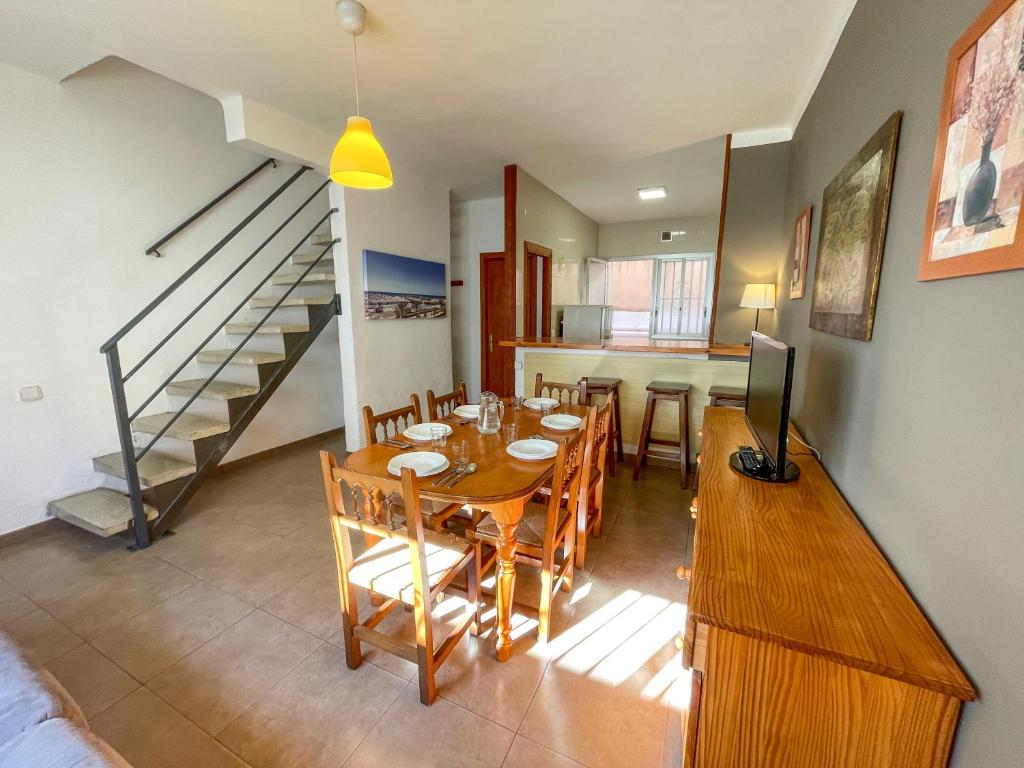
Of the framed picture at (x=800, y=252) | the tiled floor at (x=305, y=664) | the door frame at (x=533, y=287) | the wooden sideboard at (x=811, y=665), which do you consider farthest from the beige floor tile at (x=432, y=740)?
the door frame at (x=533, y=287)

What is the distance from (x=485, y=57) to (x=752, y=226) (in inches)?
101

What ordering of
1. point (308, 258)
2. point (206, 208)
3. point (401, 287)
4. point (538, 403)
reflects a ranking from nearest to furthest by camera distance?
point (538, 403) < point (206, 208) < point (308, 258) < point (401, 287)

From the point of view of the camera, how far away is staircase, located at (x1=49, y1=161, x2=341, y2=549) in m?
2.41

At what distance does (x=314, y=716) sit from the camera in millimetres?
1441

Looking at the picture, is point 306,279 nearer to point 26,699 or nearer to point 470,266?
point 470,266

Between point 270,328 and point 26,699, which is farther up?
point 270,328

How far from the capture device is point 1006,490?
67 centimetres

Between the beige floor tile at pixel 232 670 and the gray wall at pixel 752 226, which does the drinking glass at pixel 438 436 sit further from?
the gray wall at pixel 752 226

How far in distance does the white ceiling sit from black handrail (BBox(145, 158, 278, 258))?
759 millimetres

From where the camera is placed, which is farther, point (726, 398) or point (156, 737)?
point (726, 398)

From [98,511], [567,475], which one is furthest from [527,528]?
[98,511]

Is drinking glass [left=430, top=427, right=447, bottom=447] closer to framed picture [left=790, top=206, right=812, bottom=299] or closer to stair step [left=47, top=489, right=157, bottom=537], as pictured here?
stair step [left=47, top=489, right=157, bottom=537]

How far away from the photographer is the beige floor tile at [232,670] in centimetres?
148

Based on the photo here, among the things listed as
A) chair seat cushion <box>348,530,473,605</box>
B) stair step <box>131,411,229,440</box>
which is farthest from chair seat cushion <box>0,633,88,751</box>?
stair step <box>131,411,229,440</box>
